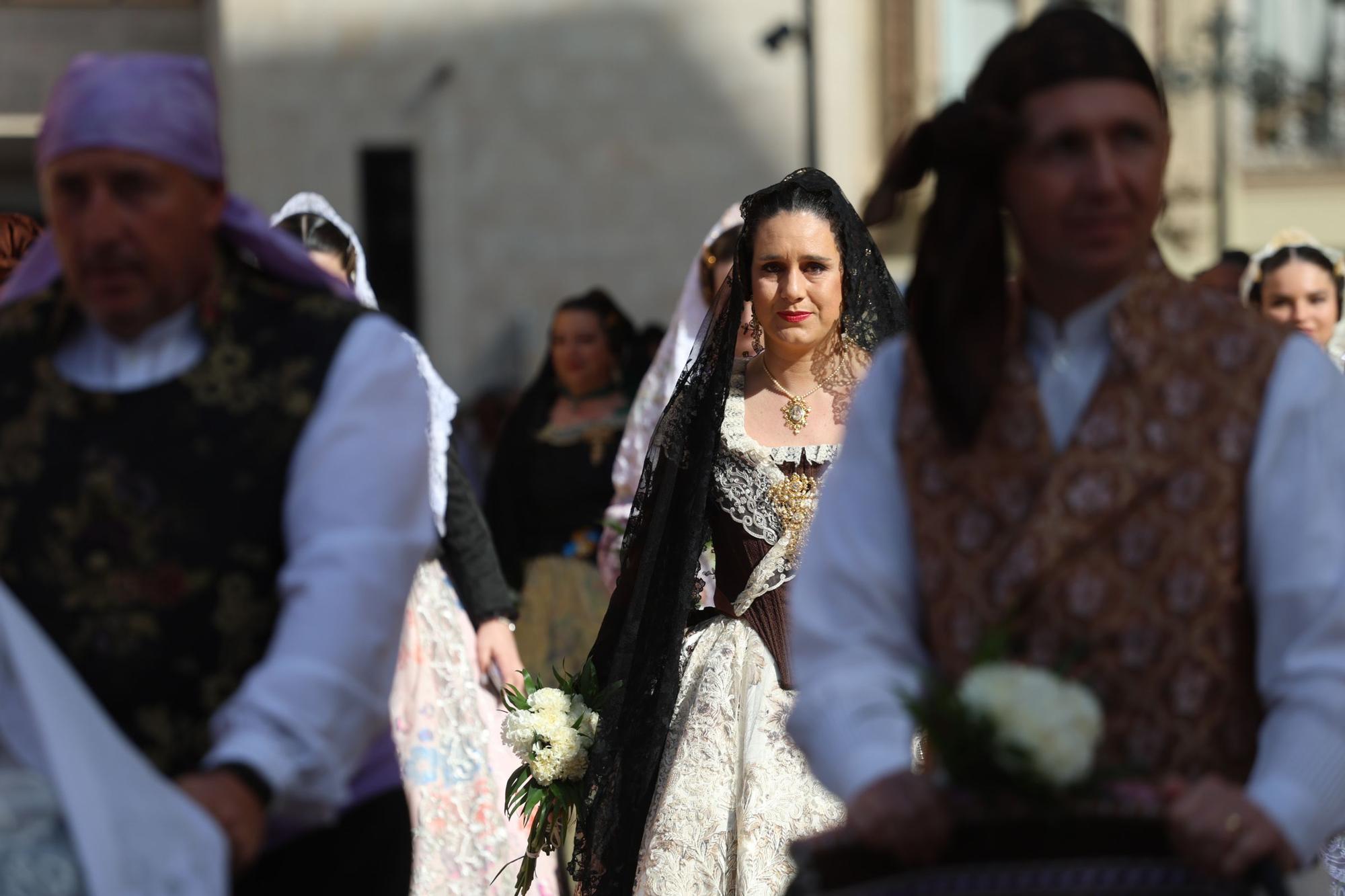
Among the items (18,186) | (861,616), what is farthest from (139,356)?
(18,186)

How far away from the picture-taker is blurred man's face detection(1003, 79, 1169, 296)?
2641 mm

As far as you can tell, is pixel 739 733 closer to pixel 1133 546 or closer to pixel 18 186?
pixel 1133 546

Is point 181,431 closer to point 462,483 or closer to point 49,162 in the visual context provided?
point 49,162

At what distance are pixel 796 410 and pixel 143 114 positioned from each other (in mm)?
2500

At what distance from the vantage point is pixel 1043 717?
7.89 feet

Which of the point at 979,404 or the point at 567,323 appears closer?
the point at 979,404

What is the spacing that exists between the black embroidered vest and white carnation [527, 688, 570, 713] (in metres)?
2.09

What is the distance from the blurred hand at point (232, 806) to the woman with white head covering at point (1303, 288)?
4750mm

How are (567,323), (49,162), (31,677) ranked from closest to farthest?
(31,677), (49,162), (567,323)

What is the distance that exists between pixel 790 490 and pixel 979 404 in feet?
7.51

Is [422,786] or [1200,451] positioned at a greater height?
[1200,451]

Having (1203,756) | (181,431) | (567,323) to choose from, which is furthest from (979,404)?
(567,323)

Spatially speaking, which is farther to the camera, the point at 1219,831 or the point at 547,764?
the point at 547,764

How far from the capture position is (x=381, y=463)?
2.82m
